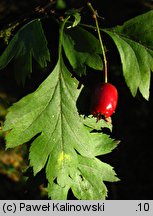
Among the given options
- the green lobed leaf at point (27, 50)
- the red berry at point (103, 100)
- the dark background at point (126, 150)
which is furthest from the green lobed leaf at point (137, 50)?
the dark background at point (126, 150)

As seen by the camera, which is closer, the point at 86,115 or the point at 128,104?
the point at 86,115

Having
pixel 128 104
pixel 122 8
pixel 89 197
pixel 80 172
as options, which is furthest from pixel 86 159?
pixel 122 8

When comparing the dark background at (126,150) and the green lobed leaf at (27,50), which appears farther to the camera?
the dark background at (126,150)

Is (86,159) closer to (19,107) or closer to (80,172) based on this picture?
(80,172)

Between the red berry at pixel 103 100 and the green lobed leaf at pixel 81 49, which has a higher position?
the green lobed leaf at pixel 81 49

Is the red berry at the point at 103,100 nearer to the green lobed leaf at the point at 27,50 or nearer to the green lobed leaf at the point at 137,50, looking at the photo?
the green lobed leaf at the point at 137,50

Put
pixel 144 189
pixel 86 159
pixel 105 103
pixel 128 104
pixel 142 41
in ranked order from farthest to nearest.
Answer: pixel 128 104 → pixel 144 189 → pixel 86 159 → pixel 142 41 → pixel 105 103

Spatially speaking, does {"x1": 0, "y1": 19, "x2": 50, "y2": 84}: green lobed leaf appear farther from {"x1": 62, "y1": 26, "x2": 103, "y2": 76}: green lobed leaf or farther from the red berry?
the red berry
